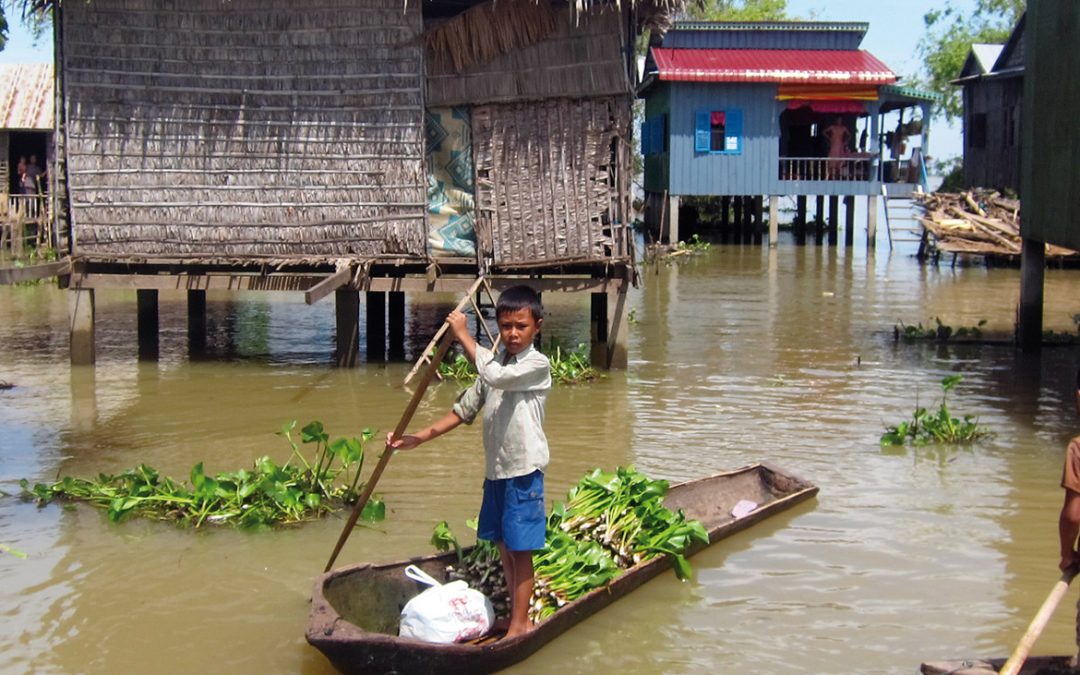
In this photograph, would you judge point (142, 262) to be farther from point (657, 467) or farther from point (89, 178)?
point (657, 467)

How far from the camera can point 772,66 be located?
84.9ft

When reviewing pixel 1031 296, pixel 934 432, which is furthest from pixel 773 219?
pixel 934 432

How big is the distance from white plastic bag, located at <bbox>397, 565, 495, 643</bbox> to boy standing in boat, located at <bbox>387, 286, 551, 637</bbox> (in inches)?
6.0

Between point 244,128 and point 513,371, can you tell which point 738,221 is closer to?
point 244,128

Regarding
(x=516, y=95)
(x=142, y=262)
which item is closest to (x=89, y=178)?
(x=142, y=262)

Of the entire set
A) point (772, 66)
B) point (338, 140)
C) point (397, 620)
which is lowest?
point (397, 620)

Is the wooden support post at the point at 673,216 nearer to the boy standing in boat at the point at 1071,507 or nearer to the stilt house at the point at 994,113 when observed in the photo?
the stilt house at the point at 994,113

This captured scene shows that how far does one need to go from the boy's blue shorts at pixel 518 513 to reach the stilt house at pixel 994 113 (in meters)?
22.4

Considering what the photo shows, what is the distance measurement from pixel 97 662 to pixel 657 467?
4353mm

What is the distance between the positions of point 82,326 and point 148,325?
1.09m

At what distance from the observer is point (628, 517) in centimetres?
642

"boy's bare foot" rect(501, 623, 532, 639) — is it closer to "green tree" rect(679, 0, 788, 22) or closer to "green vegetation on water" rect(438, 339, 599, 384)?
"green vegetation on water" rect(438, 339, 599, 384)

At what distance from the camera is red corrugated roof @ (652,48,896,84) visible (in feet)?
83.1

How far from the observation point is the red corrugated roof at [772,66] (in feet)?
83.1
